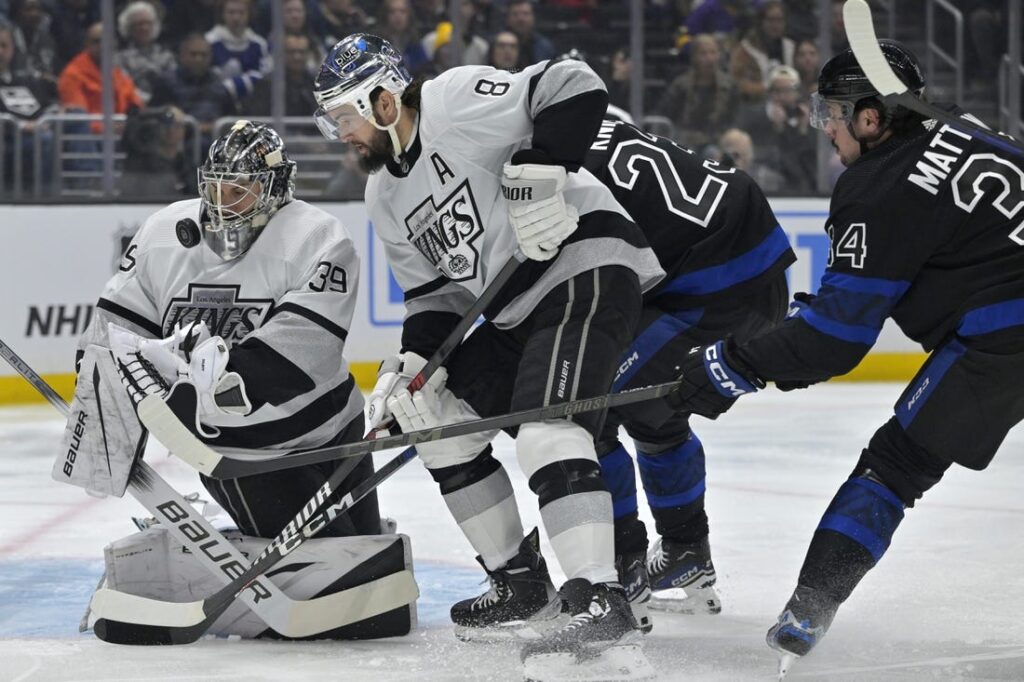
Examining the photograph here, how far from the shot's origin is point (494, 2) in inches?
257

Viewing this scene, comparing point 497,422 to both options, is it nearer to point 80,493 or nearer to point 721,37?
point 80,493

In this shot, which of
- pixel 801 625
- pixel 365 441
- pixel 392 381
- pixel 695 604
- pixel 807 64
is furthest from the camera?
pixel 807 64

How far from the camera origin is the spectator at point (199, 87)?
6.04 metres

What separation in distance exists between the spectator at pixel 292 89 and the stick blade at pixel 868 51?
13.5 feet

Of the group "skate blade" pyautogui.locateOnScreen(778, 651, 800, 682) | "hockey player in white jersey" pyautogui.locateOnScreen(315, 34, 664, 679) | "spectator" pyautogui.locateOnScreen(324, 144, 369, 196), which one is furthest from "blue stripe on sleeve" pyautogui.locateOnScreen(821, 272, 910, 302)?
"spectator" pyautogui.locateOnScreen(324, 144, 369, 196)

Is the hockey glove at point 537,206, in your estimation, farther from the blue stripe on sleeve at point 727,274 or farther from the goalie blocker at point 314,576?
the goalie blocker at point 314,576

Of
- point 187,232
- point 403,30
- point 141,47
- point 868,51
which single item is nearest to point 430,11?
point 403,30

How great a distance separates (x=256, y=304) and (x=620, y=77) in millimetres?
3965

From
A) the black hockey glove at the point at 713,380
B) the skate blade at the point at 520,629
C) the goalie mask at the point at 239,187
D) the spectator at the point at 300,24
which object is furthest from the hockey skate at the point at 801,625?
the spectator at the point at 300,24

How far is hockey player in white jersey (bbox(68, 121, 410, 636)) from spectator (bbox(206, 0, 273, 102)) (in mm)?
3356

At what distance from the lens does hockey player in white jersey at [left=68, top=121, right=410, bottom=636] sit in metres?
2.70

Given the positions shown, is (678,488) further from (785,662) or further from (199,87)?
(199,87)

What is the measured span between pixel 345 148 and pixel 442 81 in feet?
11.7

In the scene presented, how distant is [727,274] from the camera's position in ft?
9.14
